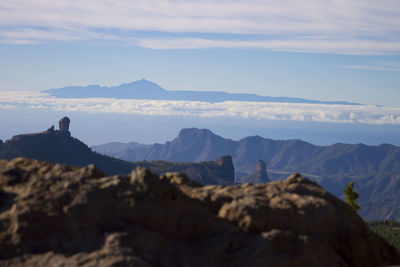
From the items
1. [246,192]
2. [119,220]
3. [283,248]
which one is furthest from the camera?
[246,192]

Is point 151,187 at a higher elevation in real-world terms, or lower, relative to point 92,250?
higher

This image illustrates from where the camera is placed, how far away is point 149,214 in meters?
21.8

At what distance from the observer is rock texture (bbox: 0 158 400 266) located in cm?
2003

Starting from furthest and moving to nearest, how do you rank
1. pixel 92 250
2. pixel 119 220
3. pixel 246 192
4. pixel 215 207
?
pixel 246 192 < pixel 215 207 < pixel 119 220 < pixel 92 250

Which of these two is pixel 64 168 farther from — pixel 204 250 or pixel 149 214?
pixel 204 250

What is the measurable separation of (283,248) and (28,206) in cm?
1025

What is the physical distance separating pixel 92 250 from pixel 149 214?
286 cm

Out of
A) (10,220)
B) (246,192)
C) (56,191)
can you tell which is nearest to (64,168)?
(56,191)

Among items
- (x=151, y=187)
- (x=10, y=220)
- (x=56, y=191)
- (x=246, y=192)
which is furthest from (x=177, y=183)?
(x=10, y=220)

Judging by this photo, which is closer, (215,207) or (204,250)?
(204,250)

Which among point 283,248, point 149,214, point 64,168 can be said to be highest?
point 64,168

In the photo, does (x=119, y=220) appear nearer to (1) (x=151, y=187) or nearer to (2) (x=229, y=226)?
(1) (x=151, y=187)

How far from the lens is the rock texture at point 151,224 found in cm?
2003

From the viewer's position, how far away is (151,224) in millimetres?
21734
